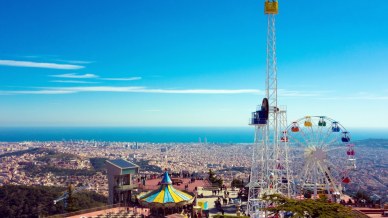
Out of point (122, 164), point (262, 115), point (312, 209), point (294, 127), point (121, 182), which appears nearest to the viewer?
point (312, 209)

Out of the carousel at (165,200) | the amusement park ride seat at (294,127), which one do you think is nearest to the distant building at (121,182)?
the carousel at (165,200)

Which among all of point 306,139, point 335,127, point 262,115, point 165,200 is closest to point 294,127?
point 306,139

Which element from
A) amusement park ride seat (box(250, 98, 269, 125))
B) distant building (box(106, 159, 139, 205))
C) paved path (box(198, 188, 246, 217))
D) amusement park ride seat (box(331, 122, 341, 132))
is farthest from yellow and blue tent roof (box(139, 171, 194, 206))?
amusement park ride seat (box(331, 122, 341, 132))

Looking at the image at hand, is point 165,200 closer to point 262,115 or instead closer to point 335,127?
point 262,115

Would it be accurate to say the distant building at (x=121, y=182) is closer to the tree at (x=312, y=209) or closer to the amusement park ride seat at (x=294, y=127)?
the amusement park ride seat at (x=294, y=127)

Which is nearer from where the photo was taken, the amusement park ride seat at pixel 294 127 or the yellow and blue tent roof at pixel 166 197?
the yellow and blue tent roof at pixel 166 197

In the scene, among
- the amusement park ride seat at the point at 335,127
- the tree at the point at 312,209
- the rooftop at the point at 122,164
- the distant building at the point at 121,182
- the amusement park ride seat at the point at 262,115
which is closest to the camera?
the tree at the point at 312,209

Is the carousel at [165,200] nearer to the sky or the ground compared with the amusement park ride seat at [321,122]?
nearer to the ground

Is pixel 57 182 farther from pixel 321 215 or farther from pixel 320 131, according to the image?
pixel 321 215
